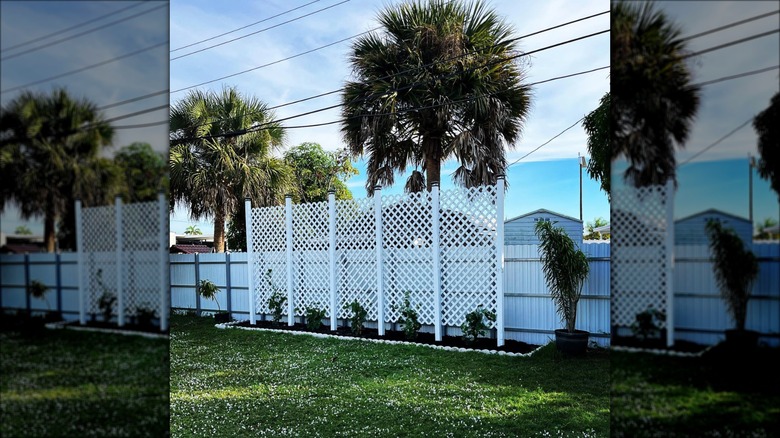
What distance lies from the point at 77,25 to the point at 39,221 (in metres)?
0.22

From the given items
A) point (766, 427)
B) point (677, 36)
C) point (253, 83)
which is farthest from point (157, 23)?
point (253, 83)

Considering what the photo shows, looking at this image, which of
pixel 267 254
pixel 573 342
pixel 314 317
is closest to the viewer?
pixel 573 342

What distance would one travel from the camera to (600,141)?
17.6 feet

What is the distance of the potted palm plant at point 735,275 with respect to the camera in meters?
0.47

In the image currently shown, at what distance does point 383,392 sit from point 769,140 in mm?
3457

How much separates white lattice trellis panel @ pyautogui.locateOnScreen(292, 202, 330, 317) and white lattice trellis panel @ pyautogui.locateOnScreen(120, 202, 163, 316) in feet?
19.2

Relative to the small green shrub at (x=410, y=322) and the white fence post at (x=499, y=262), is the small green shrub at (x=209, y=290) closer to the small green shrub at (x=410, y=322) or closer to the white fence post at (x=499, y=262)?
the small green shrub at (x=410, y=322)

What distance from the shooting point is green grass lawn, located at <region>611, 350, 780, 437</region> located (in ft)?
1.53

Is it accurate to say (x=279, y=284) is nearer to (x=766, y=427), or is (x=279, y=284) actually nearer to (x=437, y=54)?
(x=437, y=54)

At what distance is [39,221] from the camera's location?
53 centimetres

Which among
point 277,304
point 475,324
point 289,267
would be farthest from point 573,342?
point 277,304

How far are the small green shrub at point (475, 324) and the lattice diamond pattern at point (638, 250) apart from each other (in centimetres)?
474

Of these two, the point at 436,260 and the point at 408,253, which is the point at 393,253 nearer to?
the point at 408,253

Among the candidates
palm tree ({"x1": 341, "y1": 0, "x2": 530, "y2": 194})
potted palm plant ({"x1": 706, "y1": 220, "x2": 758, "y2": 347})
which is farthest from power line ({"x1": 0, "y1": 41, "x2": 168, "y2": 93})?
palm tree ({"x1": 341, "y1": 0, "x2": 530, "y2": 194})
